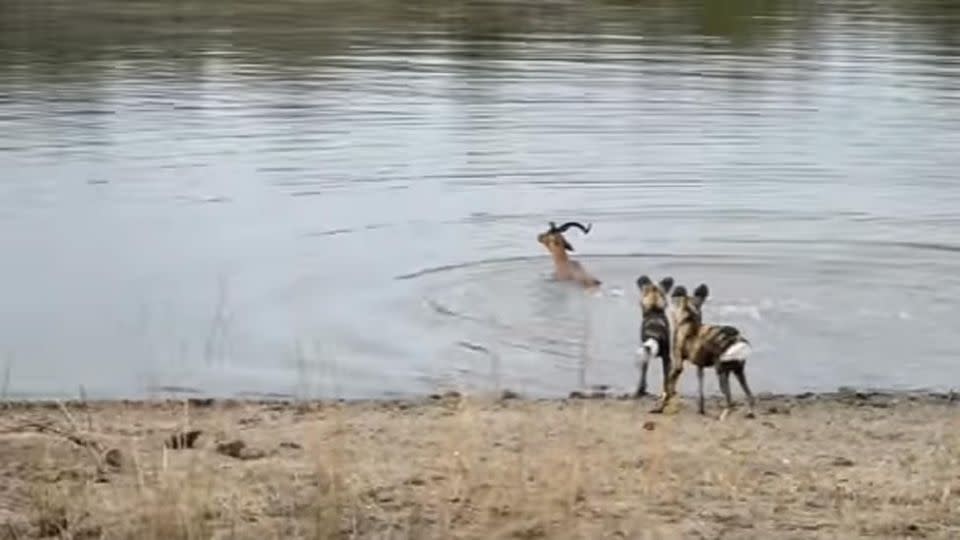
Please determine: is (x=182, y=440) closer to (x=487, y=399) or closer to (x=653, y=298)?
(x=487, y=399)

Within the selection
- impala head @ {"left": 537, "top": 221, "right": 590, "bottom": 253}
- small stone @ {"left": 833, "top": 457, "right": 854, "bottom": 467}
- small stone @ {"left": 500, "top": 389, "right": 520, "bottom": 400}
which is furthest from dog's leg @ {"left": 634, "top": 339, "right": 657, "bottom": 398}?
impala head @ {"left": 537, "top": 221, "right": 590, "bottom": 253}

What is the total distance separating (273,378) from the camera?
394 inches

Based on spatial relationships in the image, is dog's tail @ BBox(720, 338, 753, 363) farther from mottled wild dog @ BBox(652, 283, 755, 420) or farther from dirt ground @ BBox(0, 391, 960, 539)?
dirt ground @ BBox(0, 391, 960, 539)

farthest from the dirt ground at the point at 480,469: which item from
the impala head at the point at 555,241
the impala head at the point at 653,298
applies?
the impala head at the point at 555,241

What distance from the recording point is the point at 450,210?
15.2 m

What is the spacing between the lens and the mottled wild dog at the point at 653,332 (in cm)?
930

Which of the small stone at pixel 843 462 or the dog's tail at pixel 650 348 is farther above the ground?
the dog's tail at pixel 650 348

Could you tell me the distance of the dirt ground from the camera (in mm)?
6059

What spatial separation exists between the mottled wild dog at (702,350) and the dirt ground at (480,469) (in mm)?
130

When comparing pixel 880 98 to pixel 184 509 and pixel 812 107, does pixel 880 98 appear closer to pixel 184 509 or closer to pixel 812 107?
pixel 812 107

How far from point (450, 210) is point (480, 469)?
8312 millimetres

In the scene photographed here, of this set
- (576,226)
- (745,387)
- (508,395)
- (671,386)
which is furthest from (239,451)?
(576,226)

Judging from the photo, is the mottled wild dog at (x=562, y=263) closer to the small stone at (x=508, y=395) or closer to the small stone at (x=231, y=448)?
the small stone at (x=508, y=395)

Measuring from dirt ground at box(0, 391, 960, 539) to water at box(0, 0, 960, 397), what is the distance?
1.09 metres
